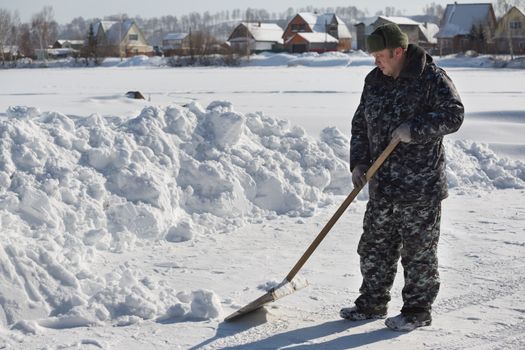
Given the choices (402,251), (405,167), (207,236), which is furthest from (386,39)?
(207,236)

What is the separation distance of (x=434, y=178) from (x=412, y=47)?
0.61m

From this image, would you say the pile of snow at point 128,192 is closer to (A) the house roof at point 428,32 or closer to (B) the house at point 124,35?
(B) the house at point 124,35

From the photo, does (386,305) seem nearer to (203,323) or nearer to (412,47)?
(203,323)

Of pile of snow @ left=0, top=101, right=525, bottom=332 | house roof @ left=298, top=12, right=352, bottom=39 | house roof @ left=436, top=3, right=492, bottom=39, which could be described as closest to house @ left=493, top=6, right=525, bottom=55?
house roof @ left=436, top=3, right=492, bottom=39

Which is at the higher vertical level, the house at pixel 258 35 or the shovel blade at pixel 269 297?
the house at pixel 258 35

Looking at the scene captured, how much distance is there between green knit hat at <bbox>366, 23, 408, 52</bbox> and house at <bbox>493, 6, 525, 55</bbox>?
166ft

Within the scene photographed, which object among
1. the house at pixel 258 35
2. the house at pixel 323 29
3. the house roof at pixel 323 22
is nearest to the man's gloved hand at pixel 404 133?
the house at pixel 323 29

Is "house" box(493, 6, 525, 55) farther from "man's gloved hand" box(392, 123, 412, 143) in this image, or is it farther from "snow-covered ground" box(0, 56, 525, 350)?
"man's gloved hand" box(392, 123, 412, 143)

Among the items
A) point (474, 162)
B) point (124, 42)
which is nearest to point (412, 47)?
point (474, 162)

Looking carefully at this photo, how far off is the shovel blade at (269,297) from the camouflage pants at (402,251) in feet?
1.17

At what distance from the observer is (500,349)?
11.2ft

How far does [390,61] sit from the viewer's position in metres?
3.45

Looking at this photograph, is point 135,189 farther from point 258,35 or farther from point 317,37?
point 258,35

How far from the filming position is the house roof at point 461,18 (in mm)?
63844
